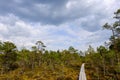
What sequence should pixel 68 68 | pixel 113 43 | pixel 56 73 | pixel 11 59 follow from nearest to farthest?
1. pixel 113 43
2. pixel 56 73
3. pixel 68 68
4. pixel 11 59

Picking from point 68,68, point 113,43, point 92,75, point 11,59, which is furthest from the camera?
point 11,59

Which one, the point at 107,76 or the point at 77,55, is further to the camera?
the point at 77,55

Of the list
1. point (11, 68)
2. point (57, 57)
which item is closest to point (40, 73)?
point (57, 57)

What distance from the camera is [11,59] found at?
68062 millimetres

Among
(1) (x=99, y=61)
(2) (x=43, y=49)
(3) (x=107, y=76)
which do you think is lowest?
(3) (x=107, y=76)

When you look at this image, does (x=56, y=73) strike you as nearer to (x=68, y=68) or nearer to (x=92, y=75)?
(x=68, y=68)

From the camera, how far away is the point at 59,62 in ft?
221

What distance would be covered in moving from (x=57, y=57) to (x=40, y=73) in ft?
31.3

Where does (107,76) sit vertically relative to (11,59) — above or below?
below

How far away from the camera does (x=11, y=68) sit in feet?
235

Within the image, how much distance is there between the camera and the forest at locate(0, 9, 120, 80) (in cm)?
5441

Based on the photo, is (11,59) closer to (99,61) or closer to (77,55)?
(77,55)

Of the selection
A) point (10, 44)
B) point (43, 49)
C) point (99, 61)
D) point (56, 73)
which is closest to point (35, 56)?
point (43, 49)

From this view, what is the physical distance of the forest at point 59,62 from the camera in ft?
178
